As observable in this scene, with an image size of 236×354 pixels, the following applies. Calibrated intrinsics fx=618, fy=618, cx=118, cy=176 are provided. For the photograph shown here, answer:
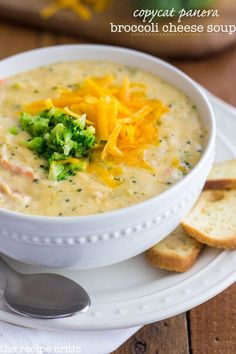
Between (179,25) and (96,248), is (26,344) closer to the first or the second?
(96,248)

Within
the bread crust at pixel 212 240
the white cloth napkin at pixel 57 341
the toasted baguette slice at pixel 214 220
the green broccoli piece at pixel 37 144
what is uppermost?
the green broccoli piece at pixel 37 144

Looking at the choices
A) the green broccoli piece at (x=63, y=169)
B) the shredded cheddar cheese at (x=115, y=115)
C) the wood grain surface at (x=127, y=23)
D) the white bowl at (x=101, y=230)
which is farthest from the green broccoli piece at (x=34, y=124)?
the wood grain surface at (x=127, y=23)

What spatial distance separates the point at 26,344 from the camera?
2.50 meters

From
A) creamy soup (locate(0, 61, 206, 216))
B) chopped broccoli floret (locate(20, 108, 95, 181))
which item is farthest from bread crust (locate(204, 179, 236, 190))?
chopped broccoli floret (locate(20, 108, 95, 181))

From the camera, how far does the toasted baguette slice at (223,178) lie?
3.20 metres

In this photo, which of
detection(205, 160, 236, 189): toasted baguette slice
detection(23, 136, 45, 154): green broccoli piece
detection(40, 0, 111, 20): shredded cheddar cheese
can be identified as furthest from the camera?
detection(40, 0, 111, 20): shredded cheddar cheese

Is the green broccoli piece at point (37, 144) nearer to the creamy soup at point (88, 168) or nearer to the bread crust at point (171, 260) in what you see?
the creamy soup at point (88, 168)

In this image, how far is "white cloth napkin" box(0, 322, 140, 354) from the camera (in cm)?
249

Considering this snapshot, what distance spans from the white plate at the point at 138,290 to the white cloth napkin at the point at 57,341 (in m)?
0.07

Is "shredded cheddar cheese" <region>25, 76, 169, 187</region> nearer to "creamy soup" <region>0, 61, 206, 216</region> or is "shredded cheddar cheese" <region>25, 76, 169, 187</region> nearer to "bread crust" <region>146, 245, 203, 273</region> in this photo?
"creamy soup" <region>0, 61, 206, 216</region>

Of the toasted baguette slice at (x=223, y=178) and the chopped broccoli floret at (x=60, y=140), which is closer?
the chopped broccoli floret at (x=60, y=140)

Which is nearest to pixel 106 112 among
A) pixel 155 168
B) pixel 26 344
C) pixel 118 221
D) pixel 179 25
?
pixel 155 168

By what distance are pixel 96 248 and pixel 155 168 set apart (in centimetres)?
46

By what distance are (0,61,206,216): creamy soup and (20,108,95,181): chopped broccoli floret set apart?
0.04 m
